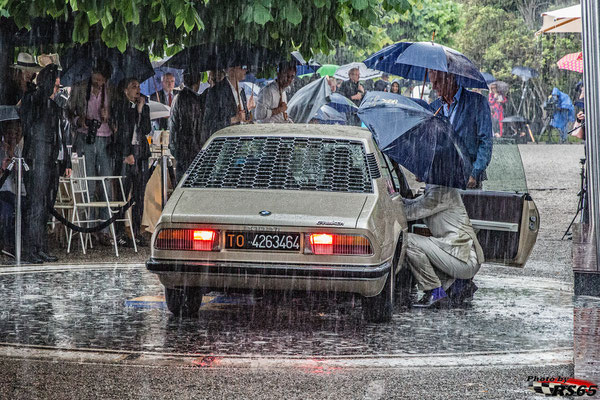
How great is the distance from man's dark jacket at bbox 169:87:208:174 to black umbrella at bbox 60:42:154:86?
85 centimetres

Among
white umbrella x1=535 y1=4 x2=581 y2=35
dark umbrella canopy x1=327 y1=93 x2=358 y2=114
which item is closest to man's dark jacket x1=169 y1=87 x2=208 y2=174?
white umbrella x1=535 y1=4 x2=581 y2=35

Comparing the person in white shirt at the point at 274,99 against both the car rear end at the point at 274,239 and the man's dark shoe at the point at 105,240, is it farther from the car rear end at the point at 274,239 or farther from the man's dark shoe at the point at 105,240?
the car rear end at the point at 274,239

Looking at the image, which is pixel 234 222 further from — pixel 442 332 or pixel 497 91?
pixel 497 91

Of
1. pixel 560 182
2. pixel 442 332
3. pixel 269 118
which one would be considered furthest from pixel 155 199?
pixel 560 182

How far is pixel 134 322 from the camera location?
8688 millimetres

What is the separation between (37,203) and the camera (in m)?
12.7

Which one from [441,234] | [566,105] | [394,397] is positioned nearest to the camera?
[394,397]

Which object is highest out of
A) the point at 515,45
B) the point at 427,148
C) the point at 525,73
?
the point at 515,45

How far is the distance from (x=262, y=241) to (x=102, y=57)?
6.57 m

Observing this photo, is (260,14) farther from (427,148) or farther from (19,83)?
(19,83)

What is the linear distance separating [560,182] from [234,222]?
62.8ft

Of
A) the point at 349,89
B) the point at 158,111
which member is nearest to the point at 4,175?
the point at 158,111

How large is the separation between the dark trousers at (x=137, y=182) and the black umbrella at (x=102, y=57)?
1.07 meters

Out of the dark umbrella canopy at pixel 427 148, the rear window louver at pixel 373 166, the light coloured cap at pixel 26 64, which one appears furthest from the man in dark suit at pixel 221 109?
the rear window louver at pixel 373 166
